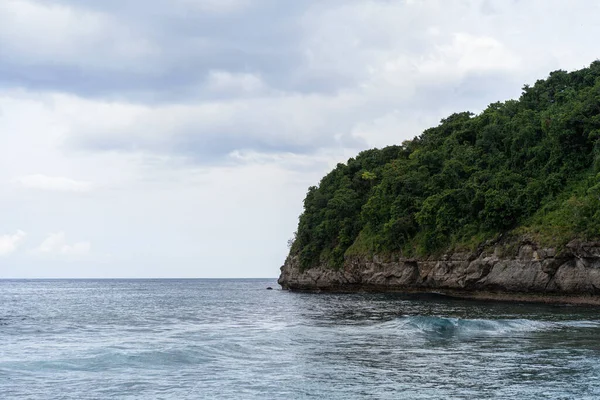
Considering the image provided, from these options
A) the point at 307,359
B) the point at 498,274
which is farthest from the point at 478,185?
the point at 307,359

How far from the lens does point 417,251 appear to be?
2416 inches

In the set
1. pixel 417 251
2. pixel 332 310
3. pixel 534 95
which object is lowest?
pixel 332 310

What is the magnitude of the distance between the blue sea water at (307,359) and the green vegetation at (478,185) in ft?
57.3

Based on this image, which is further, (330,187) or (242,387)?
(330,187)

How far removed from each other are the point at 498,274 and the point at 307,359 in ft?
113

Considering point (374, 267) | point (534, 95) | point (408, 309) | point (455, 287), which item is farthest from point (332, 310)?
point (534, 95)

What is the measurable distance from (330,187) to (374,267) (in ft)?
65.6

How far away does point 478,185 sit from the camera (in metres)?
56.2

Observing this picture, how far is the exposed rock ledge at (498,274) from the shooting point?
4488 centimetres

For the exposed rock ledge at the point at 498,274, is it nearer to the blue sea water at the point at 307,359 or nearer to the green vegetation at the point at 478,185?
the green vegetation at the point at 478,185

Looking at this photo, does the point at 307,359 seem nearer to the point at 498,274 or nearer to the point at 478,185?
the point at 498,274

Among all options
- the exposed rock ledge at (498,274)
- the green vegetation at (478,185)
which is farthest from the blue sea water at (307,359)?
the green vegetation at (478,185)

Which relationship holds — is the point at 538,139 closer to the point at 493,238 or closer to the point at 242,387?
the point at 493,238

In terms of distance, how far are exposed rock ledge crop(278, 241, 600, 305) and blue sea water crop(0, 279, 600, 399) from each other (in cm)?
1005
